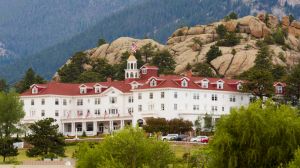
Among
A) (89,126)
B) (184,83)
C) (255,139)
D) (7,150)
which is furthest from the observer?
(89,126)

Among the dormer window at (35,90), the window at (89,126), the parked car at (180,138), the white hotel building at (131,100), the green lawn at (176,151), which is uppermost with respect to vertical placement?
the dormer window at (35,90)

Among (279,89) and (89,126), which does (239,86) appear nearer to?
(279,89)

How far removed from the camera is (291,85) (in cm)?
18038

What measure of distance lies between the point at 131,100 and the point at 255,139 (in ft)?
324

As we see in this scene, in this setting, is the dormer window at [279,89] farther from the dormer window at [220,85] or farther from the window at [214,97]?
the window at [214,97]

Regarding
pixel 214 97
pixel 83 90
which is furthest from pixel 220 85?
pixel 83 90

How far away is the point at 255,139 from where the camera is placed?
88688mm

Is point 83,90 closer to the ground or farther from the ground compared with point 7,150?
farther from the ground

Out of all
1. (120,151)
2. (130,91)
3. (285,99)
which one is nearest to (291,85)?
(285,99)

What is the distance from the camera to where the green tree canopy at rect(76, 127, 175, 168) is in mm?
96188

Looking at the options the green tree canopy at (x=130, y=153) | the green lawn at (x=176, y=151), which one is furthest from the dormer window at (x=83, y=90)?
the green tree canopy at (x=130, y=153)

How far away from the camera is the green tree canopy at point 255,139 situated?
8725cm

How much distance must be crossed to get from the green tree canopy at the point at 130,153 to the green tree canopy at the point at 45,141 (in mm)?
36381

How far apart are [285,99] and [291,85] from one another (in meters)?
2.90
